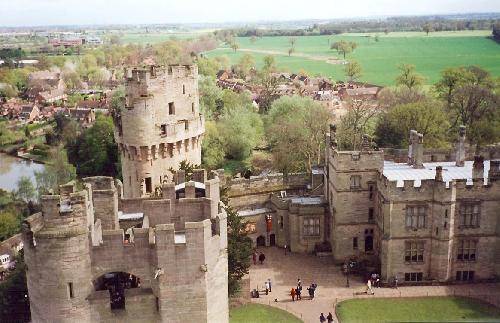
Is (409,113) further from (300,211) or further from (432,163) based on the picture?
(300,211)

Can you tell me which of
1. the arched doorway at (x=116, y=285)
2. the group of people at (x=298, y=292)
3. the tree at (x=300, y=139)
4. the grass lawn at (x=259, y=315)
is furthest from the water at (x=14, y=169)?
the arched doorway at (x=116, y=285)

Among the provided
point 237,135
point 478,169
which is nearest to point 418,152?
point 478,169

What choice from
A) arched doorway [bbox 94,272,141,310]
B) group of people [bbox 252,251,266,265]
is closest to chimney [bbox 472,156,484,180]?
group of people [bbox 252,251,266,265]

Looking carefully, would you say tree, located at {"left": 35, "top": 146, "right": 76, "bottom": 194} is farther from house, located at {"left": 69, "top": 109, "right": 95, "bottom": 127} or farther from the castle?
the castle

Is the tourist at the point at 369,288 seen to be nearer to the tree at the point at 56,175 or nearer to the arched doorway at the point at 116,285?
the arched doorway at the point at 116,285

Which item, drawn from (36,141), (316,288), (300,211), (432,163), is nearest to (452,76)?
(432,163)
